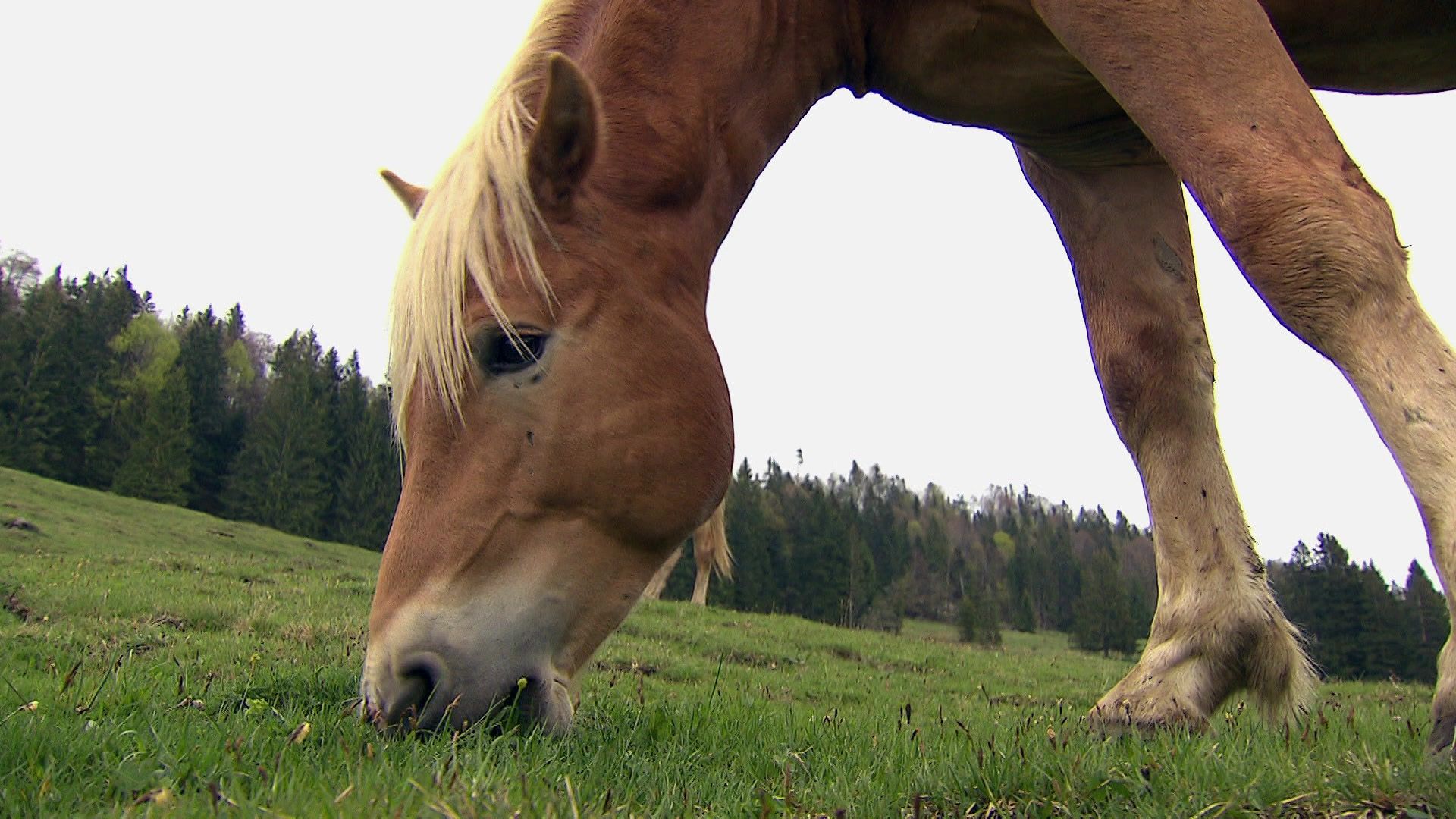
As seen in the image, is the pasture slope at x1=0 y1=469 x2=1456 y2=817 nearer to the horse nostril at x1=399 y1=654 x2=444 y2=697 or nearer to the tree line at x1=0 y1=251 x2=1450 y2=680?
the horse nostril at x1=399 y1=654 x2=444 y2=697

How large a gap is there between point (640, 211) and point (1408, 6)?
2375 millimetres

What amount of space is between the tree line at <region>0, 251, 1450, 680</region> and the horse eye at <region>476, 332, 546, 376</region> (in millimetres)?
38937

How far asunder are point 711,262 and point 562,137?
2.17ft

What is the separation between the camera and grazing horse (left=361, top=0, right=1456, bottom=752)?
6.57 ft

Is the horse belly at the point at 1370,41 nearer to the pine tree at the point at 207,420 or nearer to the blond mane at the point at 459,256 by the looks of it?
the blond mane at the point at 459,256

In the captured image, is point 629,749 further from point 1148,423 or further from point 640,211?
point 1148,423

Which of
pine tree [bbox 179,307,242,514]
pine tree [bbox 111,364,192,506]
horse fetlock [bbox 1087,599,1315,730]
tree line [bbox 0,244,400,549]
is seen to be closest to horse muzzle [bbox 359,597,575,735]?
horse fetlock [bbox 1087,599,1315,730]

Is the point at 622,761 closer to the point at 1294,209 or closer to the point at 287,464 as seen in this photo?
the point at 1294,209

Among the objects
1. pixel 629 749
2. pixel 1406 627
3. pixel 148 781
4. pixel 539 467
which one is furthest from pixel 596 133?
pixel 1406 627

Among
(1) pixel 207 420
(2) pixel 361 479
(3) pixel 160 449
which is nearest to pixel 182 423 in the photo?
(3) pixel 160 449

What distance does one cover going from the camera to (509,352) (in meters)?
2.56

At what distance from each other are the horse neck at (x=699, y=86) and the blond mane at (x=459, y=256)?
292mm

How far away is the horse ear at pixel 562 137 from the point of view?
2459 millimetres

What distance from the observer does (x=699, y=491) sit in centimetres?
263
